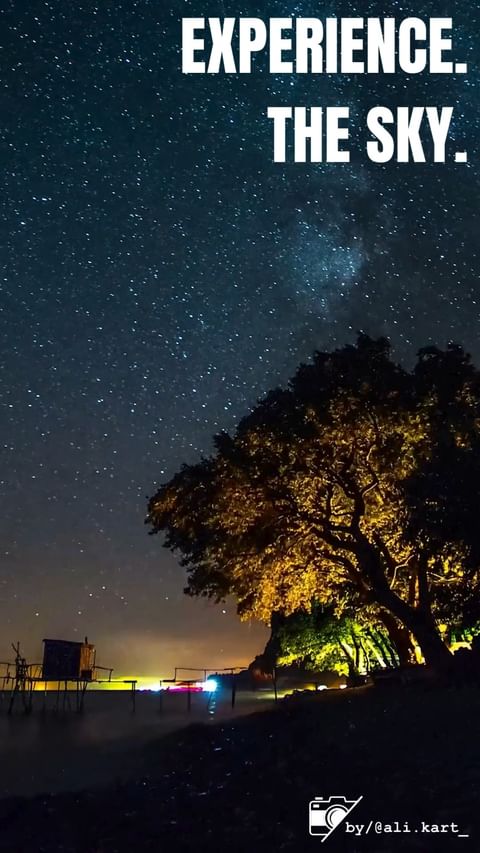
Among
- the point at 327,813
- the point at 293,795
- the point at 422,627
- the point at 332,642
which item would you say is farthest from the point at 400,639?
the point at 327,813

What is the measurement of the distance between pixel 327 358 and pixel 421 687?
44.3ft

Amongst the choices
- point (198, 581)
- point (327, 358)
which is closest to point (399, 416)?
point (327, 358)

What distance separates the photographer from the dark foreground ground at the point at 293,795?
1111cm

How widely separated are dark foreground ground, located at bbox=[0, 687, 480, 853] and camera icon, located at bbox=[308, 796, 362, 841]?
14 cm

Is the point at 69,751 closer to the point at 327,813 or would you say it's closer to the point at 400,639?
the point at 400,639

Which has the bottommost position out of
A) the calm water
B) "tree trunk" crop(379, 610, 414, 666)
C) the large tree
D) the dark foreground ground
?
the calm water

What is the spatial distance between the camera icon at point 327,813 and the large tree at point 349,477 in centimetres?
1676

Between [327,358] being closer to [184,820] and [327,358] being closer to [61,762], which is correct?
[61,762]

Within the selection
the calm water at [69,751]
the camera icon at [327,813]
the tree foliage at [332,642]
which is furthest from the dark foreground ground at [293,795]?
the tree foliage at [332,642]

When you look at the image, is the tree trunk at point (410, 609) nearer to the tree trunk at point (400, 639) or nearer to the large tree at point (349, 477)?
the large tree at point (349, 477)

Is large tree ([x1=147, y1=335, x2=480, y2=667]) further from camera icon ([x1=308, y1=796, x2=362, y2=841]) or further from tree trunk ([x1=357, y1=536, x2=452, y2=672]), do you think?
camera icon ([x1=308, y1=796, x2=362, y2=841])

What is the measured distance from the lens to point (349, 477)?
30.9m

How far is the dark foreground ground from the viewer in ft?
36.4

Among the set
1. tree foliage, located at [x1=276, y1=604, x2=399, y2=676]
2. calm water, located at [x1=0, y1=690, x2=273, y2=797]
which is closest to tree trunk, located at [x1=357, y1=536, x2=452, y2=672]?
calm water, located at [x1=0, y1=690, x2=273, y2=797]
